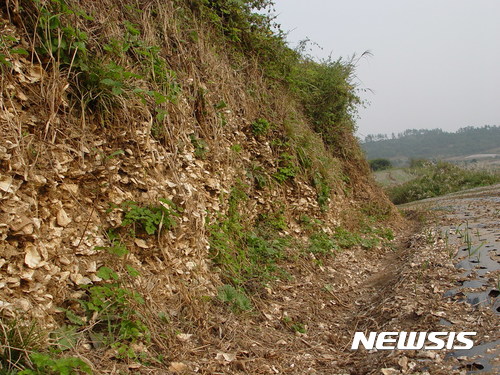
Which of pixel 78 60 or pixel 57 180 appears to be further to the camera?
pixel 78 60

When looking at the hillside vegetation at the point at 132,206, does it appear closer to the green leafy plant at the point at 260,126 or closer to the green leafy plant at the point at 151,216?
the green leafy plant at the point at 151,216

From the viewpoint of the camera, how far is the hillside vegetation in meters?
2.24

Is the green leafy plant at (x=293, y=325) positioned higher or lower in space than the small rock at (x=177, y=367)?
lower

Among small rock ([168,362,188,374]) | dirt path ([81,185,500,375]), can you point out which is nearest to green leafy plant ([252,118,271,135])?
dirt path ([81,185,500,375])

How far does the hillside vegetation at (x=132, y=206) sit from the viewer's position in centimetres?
224

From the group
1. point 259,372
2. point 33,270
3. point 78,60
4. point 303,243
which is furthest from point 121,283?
point 303,243

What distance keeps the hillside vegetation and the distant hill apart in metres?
45.1

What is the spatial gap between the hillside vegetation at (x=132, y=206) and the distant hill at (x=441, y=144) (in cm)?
4514

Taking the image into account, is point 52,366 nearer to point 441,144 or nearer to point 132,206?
point 132,206

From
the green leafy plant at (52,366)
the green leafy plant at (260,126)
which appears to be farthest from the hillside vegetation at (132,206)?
the green leafy plant at (260,126)

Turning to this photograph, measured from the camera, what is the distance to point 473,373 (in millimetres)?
2184

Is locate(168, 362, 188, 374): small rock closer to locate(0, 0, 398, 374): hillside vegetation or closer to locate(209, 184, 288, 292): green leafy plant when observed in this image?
locate(0, 0, 398, 374): hillside vegetation

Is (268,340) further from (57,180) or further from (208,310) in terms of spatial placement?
(57,180)

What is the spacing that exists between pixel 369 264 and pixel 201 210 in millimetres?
3235
